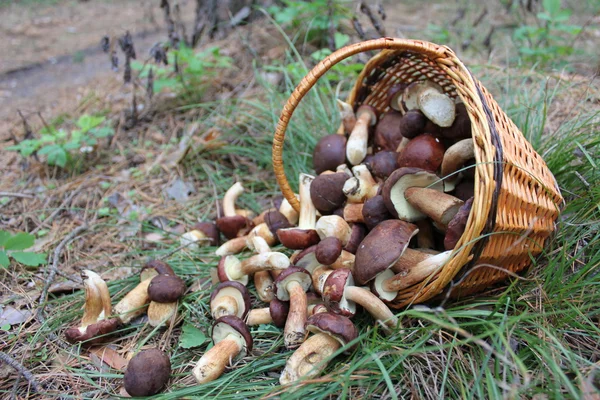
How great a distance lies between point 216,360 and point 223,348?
7 cm

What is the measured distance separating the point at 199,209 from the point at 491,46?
360 centimetres

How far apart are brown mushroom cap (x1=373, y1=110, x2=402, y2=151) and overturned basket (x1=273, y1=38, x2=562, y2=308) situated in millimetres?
601

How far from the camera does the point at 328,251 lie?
6.48 ft

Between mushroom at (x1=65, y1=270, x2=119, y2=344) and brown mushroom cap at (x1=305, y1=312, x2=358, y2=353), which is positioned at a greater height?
brown mushroom cap at (x1=305, y1=312, x2=358, y2=353)

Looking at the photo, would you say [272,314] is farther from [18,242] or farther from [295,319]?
[18,242]

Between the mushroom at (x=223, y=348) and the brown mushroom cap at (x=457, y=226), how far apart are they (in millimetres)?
960

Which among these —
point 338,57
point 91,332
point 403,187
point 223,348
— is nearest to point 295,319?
point 223,348

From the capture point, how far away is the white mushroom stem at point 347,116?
2619 millimetres

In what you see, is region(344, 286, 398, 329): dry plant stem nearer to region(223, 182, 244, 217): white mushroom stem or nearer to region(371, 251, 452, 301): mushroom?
region(371, 251, 452, 301): mushroom

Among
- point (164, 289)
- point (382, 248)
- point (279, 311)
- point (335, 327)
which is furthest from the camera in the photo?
point (164, 289)

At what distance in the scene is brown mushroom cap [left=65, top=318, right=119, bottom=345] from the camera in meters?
2.04

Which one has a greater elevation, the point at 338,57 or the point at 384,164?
the point at 338,57

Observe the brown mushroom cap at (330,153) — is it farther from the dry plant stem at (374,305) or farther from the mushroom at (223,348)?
the mushroom at (223,348)

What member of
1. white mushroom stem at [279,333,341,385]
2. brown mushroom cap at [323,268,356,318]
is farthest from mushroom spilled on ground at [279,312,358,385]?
brown mushroom cap at [323,268,356,318]
